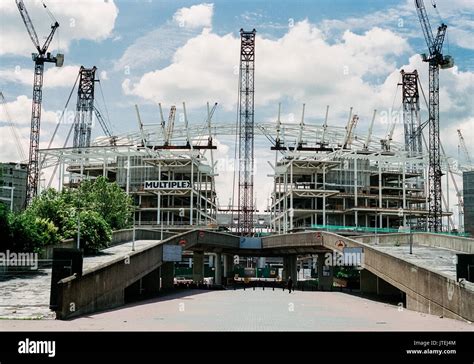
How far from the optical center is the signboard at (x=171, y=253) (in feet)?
150

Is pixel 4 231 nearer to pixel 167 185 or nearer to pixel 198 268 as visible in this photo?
Answer: pixel 198 268

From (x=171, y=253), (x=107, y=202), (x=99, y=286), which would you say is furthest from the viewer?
(x=107, y=202)

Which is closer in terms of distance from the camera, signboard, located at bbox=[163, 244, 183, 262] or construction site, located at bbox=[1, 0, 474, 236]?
signboard, located at bbox=[163, 244, 183, 262]

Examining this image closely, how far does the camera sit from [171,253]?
154 feet

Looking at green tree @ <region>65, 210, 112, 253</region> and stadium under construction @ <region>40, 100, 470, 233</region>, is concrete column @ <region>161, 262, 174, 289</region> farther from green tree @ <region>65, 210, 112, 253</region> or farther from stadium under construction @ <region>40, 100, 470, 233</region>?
stadium under construction @ <region>40, 100, 470, 233</region>

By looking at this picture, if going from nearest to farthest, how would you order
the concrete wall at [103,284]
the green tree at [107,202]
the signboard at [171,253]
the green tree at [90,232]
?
the concrete wall at [103,284], the green tree at [90,232], the signboard at [171,253], the green tree at [107,202]

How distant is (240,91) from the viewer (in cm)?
12350

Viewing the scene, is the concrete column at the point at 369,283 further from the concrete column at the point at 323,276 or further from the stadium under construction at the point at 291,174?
the stadium under construction at the point at 291,174

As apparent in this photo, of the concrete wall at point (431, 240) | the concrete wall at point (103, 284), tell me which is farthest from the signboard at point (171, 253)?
the concrete wall at point (431, 240)

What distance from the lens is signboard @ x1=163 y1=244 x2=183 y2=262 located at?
45.7m

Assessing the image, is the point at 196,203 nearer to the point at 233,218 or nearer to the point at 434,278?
the point at 233,218

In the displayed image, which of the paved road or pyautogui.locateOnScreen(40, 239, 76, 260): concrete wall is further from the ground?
pyautogui.locateOnScreen(40, 239, 76, 260): concrete wall

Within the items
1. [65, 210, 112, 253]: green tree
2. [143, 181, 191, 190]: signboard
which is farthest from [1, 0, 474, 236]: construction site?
[65, 210, 112, 253]: green tree

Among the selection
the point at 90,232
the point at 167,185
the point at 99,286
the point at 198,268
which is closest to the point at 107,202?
the point at 198,268
